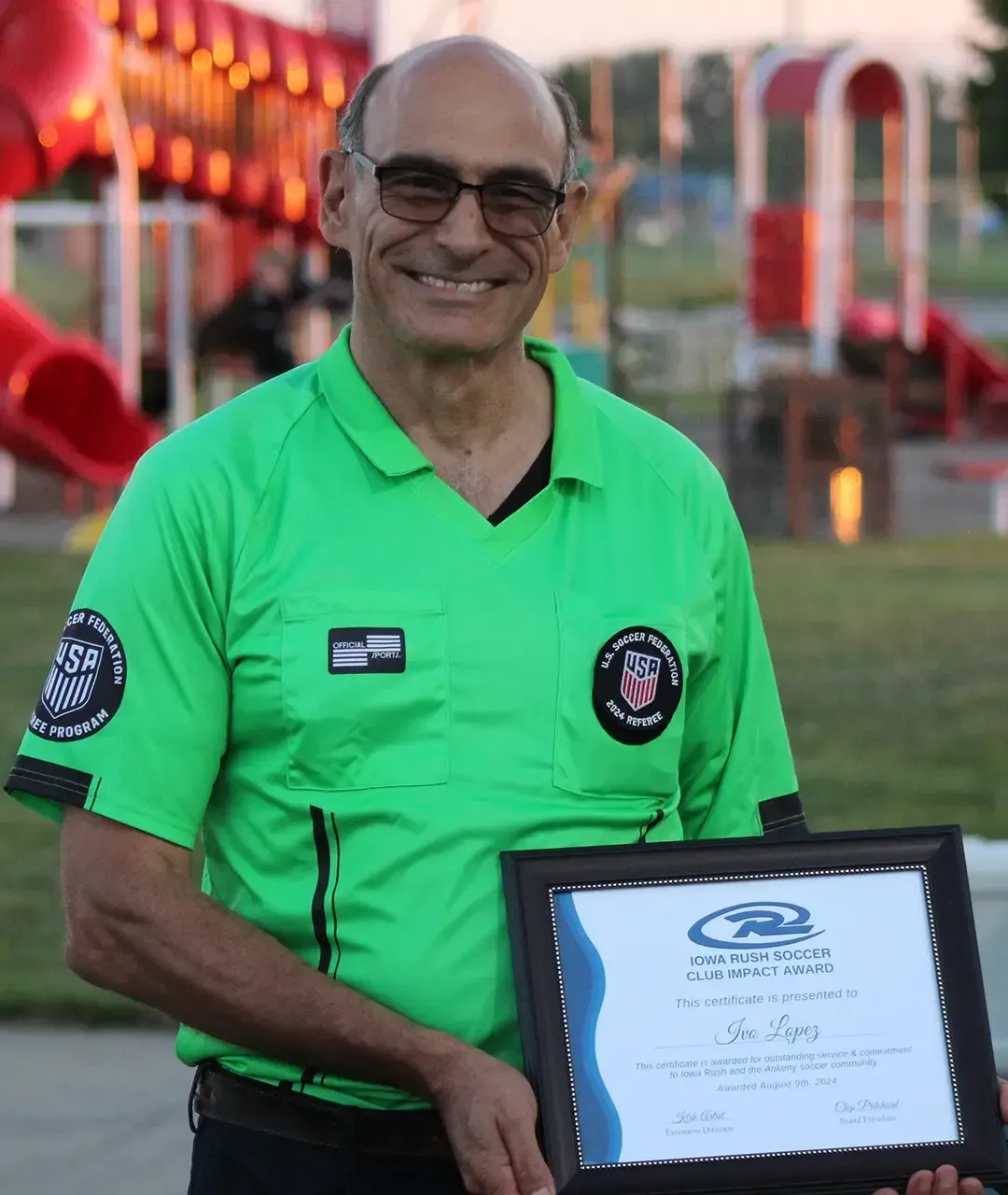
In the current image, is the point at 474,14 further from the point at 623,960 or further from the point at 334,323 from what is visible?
the point at 623,960

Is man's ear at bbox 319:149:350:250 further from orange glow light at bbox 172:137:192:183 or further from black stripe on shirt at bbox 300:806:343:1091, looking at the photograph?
orange glow light at bbox 172:137:192:183

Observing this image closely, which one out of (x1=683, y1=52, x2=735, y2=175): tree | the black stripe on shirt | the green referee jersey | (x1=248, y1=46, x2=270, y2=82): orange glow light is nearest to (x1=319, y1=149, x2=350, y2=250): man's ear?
the green referee jersey

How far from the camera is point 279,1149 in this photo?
2.37 meters

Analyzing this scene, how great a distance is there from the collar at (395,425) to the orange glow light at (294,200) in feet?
65.0

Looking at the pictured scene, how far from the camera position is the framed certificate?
2285mm

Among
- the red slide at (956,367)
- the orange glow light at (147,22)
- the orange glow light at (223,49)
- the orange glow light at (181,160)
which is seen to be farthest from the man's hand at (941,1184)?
the red slide at (956,367)

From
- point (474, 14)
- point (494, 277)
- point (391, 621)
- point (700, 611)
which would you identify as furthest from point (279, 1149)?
point (474, 14)

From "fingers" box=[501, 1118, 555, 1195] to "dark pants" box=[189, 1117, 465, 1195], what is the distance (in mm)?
158

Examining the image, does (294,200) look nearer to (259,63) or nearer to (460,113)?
(259,63)

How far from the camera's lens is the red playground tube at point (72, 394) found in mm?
18016

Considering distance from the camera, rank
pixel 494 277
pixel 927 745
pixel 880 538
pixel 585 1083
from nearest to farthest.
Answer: pixel 585 1083 < pixel 494 277 < pixel 927 745 < pixel 880 538

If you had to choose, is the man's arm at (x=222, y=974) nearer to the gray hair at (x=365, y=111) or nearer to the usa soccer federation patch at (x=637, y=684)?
the usa soccer federation patch at (x=637, y=684)

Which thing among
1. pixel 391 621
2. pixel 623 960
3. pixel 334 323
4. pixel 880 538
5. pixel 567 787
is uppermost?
pixel 334 323

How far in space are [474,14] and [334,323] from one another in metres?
9.90
